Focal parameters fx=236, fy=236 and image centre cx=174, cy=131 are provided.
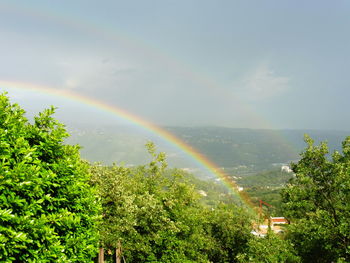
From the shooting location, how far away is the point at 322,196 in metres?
16.7

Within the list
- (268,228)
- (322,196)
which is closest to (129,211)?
(322,196)

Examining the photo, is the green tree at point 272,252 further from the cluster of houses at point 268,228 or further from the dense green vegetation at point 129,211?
the cluster of houses at point 268,228

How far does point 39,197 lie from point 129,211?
12.0m

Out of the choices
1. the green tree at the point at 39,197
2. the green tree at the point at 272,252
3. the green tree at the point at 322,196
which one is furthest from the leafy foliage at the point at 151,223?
the green tree at the point at 322,196

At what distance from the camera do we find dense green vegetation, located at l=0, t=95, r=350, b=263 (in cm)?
729

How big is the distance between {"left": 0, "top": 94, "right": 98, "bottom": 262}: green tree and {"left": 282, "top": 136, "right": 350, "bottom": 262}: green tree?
13820mm

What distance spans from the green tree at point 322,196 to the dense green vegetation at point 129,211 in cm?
6

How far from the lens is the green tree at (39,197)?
6.62 m

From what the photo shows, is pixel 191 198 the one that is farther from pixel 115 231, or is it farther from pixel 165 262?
pixel 115 231

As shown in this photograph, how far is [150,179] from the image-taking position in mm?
28844

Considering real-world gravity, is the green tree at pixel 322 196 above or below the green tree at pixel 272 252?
above

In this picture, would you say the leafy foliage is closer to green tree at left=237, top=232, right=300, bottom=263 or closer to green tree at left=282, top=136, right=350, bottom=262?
green tree at left=237, top=232, right=300, bottom=263

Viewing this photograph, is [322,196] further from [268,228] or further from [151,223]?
[151,223]

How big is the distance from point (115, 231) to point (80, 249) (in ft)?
34.1
